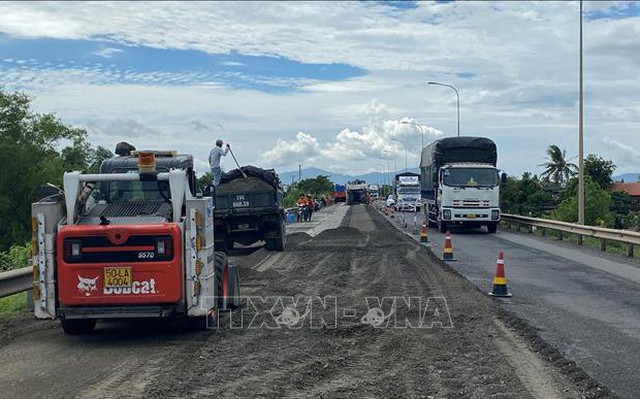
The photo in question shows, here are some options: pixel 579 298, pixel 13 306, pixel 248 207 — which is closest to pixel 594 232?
pixel 248 207

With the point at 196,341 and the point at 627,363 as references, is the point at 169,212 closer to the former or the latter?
the point at 196,341

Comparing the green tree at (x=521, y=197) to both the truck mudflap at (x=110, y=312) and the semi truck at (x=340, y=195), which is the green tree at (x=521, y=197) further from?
the semi truck at (x=340, y=195)

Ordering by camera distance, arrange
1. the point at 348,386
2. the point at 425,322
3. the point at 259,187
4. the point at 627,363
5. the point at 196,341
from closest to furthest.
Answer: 1. the point at 348,386
2. the point at 627,363
3. the point at 196,341
4. the point at 425,322
5. the point at 259,187

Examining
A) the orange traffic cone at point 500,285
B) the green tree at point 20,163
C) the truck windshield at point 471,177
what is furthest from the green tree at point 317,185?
the orange traffic cone at point 500,285

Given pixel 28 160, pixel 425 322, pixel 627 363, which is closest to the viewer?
pixel 627 363

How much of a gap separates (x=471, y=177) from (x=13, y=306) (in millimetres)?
21722

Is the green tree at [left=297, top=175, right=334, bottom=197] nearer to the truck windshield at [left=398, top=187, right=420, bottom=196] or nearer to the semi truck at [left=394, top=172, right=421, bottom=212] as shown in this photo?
the semi truck at [left=394, top=172, right=421, bottom=212]

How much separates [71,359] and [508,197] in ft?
128

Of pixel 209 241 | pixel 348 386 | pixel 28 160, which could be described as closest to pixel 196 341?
pixel 209 241

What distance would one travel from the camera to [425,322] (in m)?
10.5

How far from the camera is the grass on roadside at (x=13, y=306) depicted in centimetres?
1239

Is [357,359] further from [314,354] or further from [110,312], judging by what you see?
[110,312]

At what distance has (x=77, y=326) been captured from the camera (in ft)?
32.3

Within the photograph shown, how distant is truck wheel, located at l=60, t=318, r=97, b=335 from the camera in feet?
32.1
